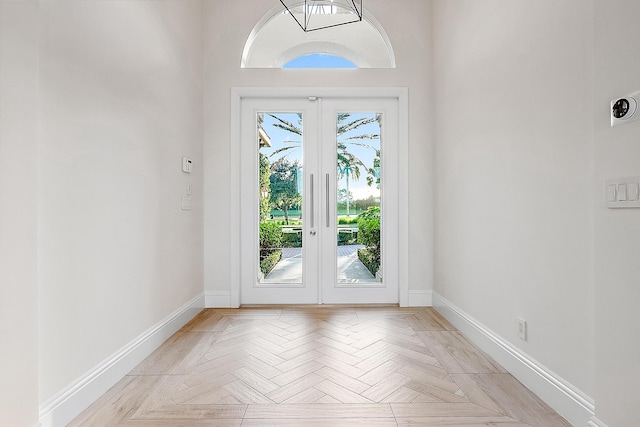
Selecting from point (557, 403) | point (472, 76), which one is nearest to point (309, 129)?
point (472, 76)

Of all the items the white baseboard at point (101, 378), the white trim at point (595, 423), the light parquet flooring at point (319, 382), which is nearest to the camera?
the white trim at point (595, 423)

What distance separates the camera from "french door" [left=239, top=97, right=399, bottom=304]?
3.72 meters

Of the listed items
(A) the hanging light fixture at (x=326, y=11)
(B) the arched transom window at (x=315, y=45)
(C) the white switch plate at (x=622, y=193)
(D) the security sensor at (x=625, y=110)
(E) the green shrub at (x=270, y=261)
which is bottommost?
(E) the green shrub at (x=270, y=261)

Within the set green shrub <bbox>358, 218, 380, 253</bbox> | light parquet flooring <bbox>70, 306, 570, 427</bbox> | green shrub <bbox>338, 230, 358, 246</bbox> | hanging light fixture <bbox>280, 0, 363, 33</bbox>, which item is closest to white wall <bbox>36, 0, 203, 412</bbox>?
light parquet flooring <bbox>70, 306, 570, 427</bbox>

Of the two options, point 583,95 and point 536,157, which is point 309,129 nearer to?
point 536,157

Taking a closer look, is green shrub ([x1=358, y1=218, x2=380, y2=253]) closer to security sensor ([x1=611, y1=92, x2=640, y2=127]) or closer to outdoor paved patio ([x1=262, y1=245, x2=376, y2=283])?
outdoor paved patio ([x1=262, y1=245, x2=376, y2=283])

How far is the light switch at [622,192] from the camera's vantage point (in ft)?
4.35

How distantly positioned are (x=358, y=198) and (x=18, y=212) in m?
2.87

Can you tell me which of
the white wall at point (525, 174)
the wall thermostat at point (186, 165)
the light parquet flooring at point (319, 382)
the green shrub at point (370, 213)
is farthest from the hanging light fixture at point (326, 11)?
the light parquet flooring at point (319, 382)

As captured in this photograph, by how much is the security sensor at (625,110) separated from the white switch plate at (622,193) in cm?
22

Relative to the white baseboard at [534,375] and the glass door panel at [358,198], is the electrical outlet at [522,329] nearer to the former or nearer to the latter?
the white baseboard at [534,375]

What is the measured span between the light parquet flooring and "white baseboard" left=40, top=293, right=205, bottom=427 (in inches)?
2.0

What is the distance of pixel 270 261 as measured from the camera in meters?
3.78

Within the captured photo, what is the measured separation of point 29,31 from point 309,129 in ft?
8.30
